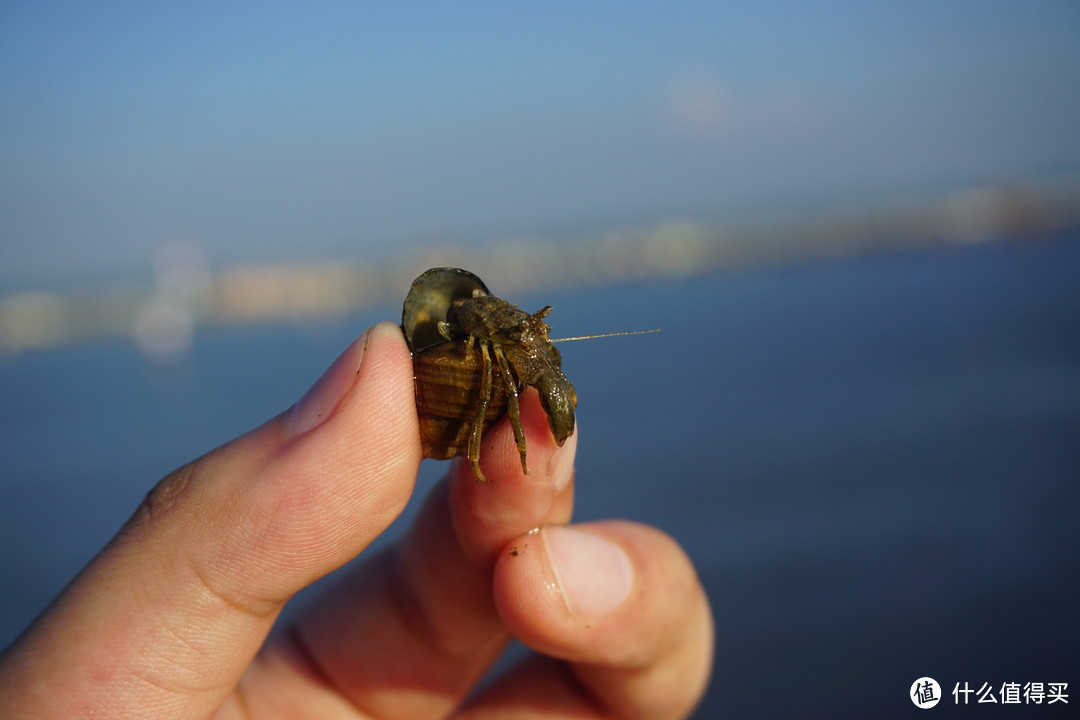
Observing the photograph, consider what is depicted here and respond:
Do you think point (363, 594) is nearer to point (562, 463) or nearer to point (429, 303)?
point (562, 463)

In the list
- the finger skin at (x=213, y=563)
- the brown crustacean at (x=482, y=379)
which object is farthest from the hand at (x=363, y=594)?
the brown crustacean at (x=482, y=379)

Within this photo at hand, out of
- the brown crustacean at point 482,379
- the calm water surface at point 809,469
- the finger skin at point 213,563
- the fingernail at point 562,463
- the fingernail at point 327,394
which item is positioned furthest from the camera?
the calm water surface at point 809,469

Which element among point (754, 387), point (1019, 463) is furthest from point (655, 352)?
point (1019, 463)

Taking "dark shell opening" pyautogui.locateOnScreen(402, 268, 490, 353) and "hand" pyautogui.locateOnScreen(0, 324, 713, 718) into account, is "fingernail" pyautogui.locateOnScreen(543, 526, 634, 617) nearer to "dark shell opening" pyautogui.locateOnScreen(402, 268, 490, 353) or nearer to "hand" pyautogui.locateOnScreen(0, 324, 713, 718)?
"hand" pyautogui.locateOnScreen(0, 324, 713, 718)

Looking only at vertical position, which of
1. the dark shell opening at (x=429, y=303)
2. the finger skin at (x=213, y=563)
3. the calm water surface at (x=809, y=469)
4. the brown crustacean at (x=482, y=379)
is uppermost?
the dark shell opening at (x=429, y=303)

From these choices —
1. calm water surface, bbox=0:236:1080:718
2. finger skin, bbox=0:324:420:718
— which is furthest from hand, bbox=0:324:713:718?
calm water surface, bbox=0:236:1080:718

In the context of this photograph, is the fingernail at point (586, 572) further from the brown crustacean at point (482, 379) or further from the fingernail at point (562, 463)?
the brown crustacean at point (482, 379)

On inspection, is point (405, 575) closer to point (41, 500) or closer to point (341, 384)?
point (341, 384)
